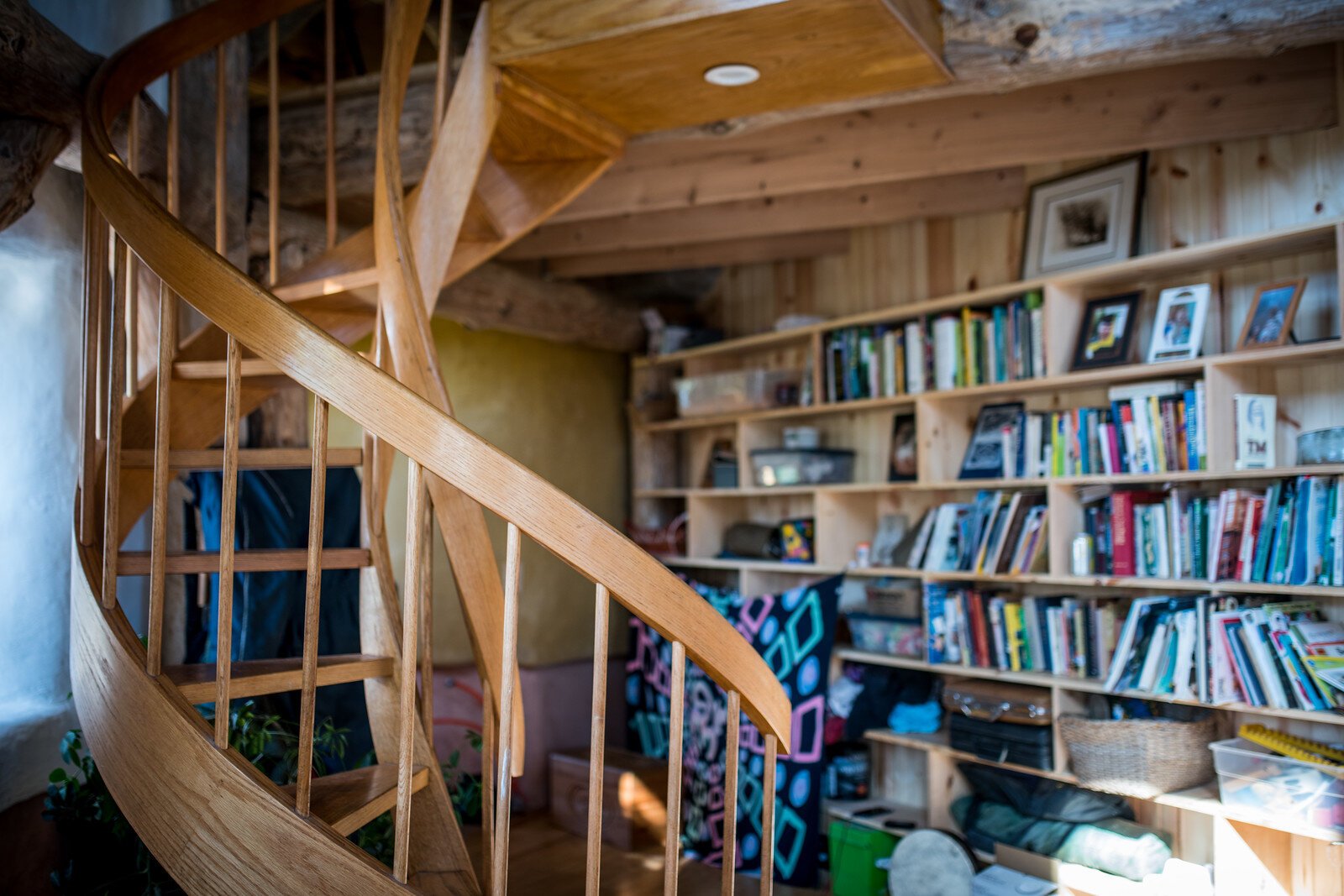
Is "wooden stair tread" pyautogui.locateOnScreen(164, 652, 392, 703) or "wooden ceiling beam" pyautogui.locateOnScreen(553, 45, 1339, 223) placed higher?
"wooden ceiling beam" pyautogui.locateOnScreen(553, 45, 1339, 223)

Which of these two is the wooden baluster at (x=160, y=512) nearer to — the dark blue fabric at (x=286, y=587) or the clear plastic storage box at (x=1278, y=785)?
the dark blue fabric at (x=286, y=587)

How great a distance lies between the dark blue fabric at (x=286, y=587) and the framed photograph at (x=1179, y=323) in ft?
8.59

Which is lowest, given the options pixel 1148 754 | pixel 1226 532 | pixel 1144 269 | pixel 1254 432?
pixel 1148 754

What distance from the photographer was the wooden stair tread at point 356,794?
1887 mm

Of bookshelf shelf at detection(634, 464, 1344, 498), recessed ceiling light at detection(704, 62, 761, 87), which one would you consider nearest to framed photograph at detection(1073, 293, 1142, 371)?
bookshelf shelf at detection(634, 464, 1344, 498)

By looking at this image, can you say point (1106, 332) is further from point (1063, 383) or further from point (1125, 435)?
point (1125, 435)

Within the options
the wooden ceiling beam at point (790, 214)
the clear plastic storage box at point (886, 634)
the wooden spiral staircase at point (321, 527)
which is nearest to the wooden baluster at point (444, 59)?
the wooden spiral staircase at point (321, 527)

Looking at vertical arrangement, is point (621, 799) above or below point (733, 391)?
below

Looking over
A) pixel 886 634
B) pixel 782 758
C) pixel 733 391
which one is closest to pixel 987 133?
pixel 733 391

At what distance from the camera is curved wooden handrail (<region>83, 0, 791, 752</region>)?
1710mm

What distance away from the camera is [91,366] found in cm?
212

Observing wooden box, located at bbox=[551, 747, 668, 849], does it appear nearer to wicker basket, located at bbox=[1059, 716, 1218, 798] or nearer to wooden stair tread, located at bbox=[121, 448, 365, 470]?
wicker basket, located at bbox=[1059, 716, 1218, 798]

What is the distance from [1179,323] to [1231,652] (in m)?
0.98

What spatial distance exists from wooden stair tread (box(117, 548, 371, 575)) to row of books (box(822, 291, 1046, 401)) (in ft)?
7.45
